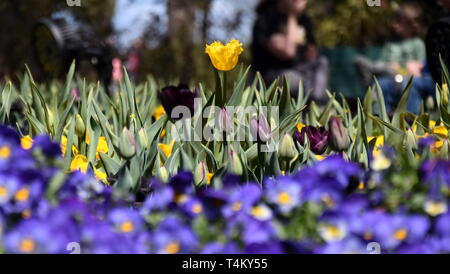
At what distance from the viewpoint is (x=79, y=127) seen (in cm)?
144

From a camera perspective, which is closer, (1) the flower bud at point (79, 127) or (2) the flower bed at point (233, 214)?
(2) the flower bed at point (233, 214)

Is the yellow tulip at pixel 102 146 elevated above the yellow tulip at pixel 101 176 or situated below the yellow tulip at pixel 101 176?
above

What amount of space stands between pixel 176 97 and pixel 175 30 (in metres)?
7.98

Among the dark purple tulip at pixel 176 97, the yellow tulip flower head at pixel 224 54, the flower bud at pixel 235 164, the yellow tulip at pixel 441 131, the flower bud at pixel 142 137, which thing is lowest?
the yellow tulip at pixel 441 131

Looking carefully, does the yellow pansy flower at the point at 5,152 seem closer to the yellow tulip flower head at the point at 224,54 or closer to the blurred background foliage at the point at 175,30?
the yellow tulip flower head at the point at 224,54

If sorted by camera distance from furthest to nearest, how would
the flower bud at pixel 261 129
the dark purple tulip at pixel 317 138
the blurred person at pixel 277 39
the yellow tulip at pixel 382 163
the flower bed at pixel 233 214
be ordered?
the blurred person at pixel 277 39, the dark purple tulip at pixel 317 138, the flower bud at pixel 261 129, the yellow tulip at pixel 382 163, the flower bed at pixel 233 214

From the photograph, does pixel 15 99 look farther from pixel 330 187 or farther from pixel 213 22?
pixel 213 22

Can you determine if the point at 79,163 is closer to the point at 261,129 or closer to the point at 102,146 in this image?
the point at 102,146

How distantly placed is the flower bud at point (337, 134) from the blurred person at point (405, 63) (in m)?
1.24

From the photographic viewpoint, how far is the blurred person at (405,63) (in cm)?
265

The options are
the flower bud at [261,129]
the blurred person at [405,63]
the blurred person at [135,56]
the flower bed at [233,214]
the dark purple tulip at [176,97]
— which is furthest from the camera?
the blurred person at [135,56]

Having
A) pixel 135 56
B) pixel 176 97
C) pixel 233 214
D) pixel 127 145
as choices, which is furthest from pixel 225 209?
pixel 135 56

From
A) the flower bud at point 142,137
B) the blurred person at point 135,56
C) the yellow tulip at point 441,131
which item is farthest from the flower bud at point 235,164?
the blurred person at point 135,56
